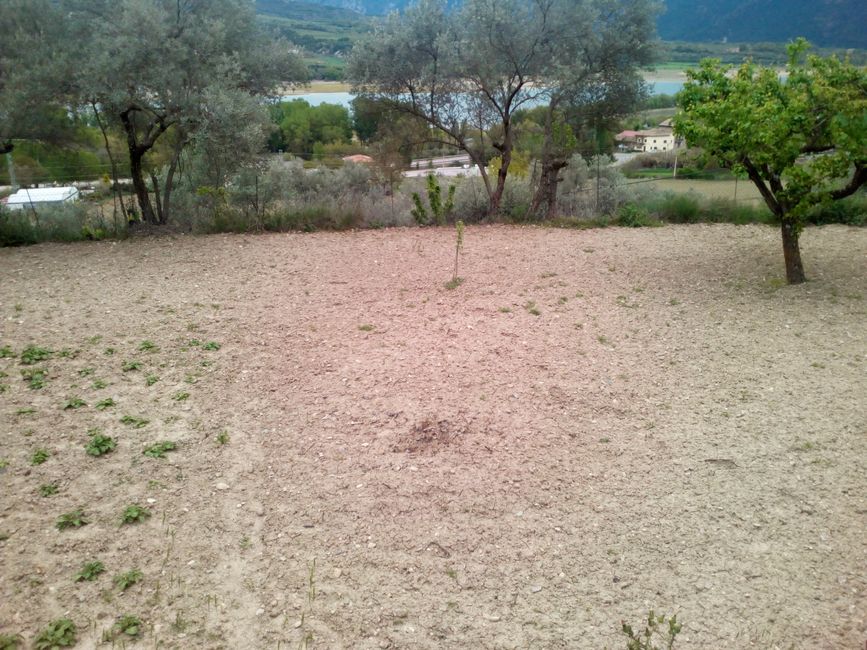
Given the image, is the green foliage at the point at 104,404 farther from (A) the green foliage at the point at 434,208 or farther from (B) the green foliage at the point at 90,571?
(A) the green foliage at the point at 434,208

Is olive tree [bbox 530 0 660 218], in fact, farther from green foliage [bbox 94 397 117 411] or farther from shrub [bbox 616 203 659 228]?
green foliage [bbox 94 397 117 411]

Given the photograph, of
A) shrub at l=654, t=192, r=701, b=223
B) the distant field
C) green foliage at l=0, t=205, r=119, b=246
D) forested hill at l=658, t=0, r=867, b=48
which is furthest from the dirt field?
forested hill at l=658, t=0, r=867, b=48

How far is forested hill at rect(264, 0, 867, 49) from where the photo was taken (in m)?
24.2

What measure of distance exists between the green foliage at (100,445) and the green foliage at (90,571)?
112 centimetres

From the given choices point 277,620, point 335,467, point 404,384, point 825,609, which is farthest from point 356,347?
point 825,609

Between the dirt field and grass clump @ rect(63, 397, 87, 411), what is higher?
grass clump @ rect(63, 397, 87, 411)

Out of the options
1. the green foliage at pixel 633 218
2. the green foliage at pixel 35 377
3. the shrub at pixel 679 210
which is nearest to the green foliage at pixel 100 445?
the green foliage at pixel 35 377

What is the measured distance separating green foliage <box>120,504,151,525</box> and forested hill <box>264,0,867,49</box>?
20.0 m

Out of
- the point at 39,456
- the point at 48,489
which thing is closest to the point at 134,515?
the point at 48,489

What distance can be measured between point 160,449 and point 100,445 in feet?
1.28

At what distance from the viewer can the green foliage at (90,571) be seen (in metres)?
3.15

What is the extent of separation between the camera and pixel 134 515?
361 centimetres

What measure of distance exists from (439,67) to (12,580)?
31.9 ft

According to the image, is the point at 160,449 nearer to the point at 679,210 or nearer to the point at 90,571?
the point at 90,571
